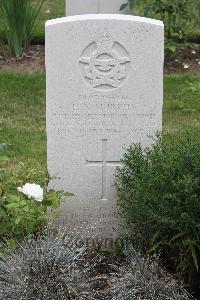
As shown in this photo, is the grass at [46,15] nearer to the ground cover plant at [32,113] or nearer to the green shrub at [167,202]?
the ground cover plant at [32,113]

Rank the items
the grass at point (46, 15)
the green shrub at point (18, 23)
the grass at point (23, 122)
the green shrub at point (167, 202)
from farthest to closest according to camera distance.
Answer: the grass at point (46, 15) < the green shrub at point (18, 23) < the grass at point (23, 122) < the green shrub at point (167, 202)

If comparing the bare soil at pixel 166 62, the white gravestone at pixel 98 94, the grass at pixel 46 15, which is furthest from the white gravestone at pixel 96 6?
the white gravestone at pixel 98 94

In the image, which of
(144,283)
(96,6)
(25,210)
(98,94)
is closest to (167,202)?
(144,283)

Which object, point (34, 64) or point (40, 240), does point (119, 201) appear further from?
point (34, 64)

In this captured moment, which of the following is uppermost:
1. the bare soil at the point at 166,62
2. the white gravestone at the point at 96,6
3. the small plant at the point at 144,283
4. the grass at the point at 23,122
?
the white gravestone at the point at 96,6

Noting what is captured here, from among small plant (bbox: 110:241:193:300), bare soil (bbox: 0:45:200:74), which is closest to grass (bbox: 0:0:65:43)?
bare soil (bbox: 0:45:200:74)

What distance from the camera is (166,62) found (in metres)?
9.20

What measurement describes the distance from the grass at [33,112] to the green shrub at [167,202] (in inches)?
68.0

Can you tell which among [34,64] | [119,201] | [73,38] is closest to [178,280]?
[119,201]

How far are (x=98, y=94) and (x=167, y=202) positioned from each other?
917 millimetres

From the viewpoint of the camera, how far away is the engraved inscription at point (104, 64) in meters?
4.68

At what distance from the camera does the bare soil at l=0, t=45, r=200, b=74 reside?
895 centimetres

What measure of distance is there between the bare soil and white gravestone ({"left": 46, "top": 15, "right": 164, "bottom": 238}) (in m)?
4.12

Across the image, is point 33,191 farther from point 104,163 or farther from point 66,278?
point 104,163
